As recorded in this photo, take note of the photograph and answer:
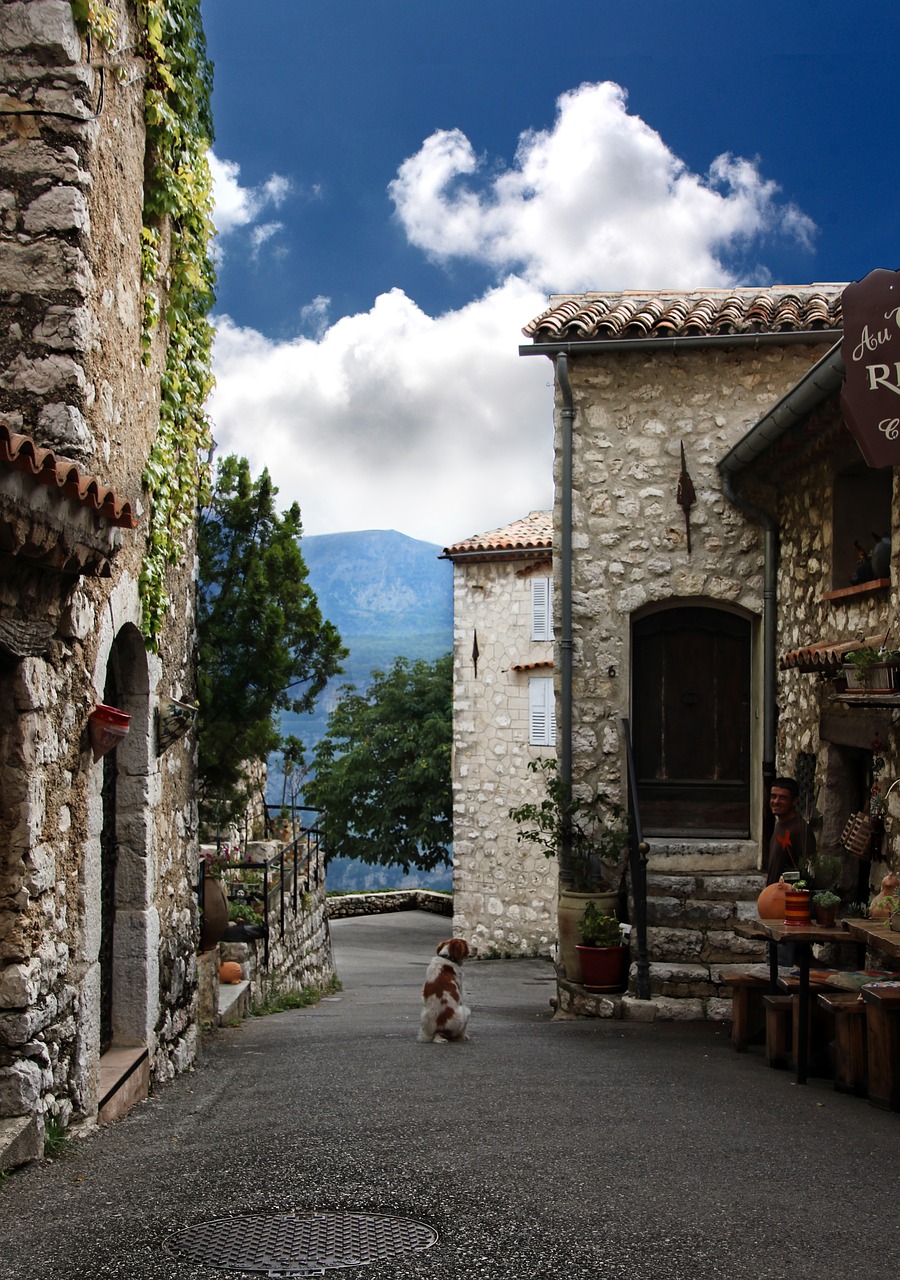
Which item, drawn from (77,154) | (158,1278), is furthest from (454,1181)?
(77,154)

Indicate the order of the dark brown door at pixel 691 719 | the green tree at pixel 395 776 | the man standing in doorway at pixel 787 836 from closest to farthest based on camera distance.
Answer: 1. the man standing in doorway at pixel 787 836
2. the dark brown door at pixel 691 719
3. the green tree at pixel 395 776

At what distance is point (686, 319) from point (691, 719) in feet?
10.9

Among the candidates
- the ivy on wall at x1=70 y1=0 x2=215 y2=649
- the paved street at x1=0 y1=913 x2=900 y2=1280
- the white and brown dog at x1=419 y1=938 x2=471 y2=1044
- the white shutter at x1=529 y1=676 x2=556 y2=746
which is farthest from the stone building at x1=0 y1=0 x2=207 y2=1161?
the white shutter at x1=529 y1=676 x2=556 y2=746

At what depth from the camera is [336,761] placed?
31359mm

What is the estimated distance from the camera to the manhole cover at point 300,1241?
3.39 metres

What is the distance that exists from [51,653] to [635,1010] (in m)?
5.93

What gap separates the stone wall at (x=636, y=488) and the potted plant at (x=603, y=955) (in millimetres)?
1232

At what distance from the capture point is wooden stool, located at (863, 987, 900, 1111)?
5.39 metres

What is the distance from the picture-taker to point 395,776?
30422mm

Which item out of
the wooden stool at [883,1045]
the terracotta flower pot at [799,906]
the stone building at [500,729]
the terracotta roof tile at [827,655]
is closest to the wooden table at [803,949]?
the terracotta flower pot at [799,906]

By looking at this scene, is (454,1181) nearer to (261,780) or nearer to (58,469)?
(58,469)

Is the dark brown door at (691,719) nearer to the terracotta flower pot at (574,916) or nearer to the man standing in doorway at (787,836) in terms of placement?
the terracotta flower pot at (574,916)

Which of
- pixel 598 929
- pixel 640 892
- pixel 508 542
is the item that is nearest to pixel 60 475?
pixel 640 892

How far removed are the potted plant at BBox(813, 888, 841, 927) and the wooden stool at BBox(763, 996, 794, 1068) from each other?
0.49 m
